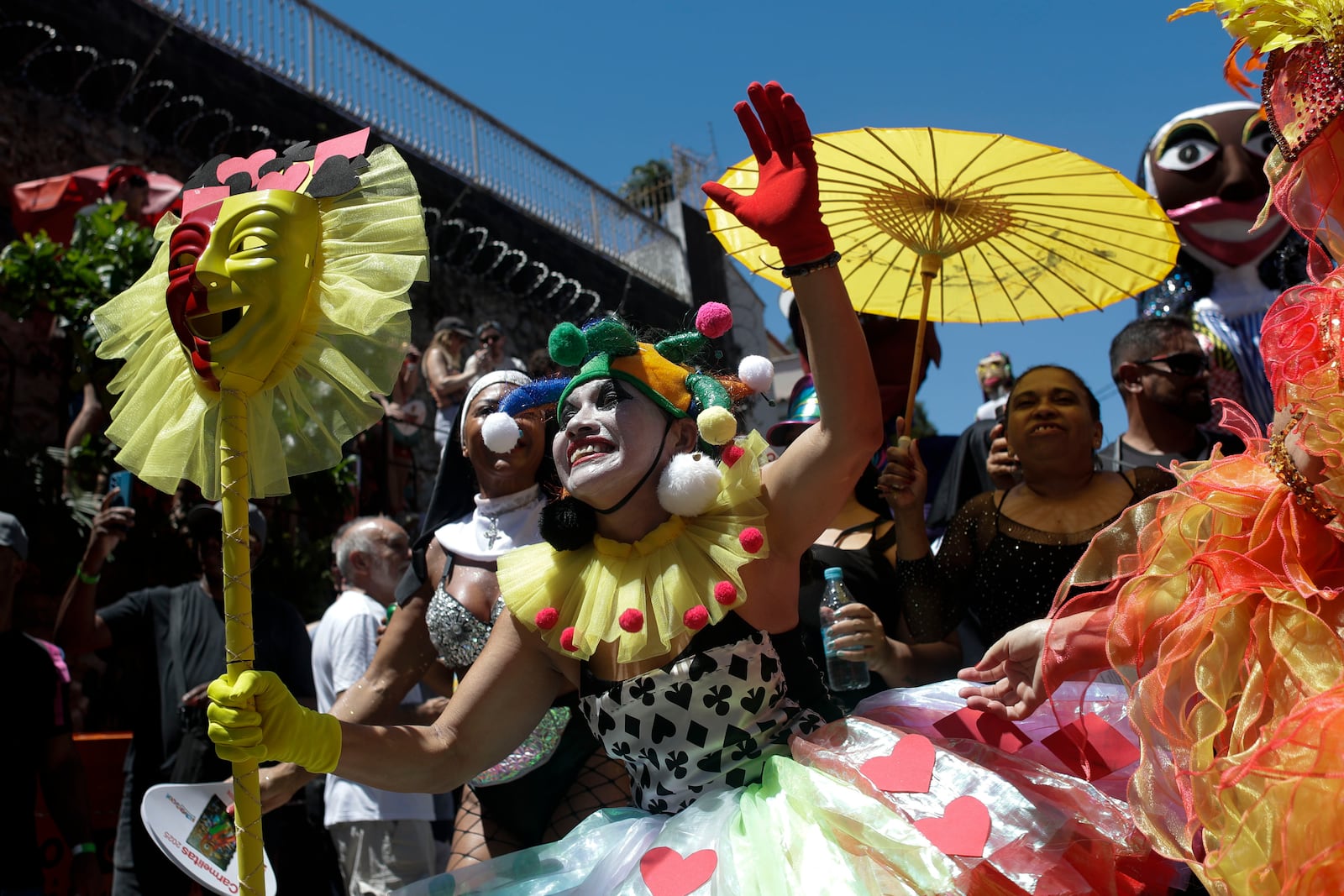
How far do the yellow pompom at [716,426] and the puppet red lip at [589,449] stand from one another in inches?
8.3

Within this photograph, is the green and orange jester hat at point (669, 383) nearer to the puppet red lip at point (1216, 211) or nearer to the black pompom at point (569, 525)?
the black pompom at point (569, 525)

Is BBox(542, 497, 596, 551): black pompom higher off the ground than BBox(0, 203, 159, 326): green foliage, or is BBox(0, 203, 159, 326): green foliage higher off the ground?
BBox(0, 203, 159, 326): green foliage

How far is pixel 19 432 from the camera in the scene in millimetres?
7809

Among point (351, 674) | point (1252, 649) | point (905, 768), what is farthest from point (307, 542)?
point (1252, 649)

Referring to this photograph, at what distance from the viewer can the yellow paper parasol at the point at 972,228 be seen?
3.43 m

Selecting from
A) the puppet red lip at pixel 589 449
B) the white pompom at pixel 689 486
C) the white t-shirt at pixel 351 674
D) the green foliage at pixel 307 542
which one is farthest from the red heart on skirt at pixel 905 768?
the green foliage at pixel 307 542

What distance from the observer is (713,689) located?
8.20 ft

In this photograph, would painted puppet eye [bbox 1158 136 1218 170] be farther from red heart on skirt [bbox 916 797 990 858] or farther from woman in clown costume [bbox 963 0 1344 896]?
red heart on skirt [bbox 916 797 990 858]

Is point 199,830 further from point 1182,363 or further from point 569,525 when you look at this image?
point 1182,363

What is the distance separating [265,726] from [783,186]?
1.44 meters

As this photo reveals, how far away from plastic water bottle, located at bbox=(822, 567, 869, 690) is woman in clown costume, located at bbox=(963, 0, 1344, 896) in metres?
0.81

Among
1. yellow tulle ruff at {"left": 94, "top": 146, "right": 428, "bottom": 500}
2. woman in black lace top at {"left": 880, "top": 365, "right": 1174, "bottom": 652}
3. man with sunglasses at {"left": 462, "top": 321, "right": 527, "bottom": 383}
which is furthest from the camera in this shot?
man with sunglasses at {"left": 462, "top": 321, "right": 527, "bottom": 383}

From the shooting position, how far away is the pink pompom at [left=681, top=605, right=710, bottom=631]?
8.03 feet

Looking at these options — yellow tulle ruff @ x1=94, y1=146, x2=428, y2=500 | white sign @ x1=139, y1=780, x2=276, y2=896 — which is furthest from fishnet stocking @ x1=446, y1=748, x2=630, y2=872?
yellow tulle ruff @ x1=94, y1=146, x2=428, y2=500
